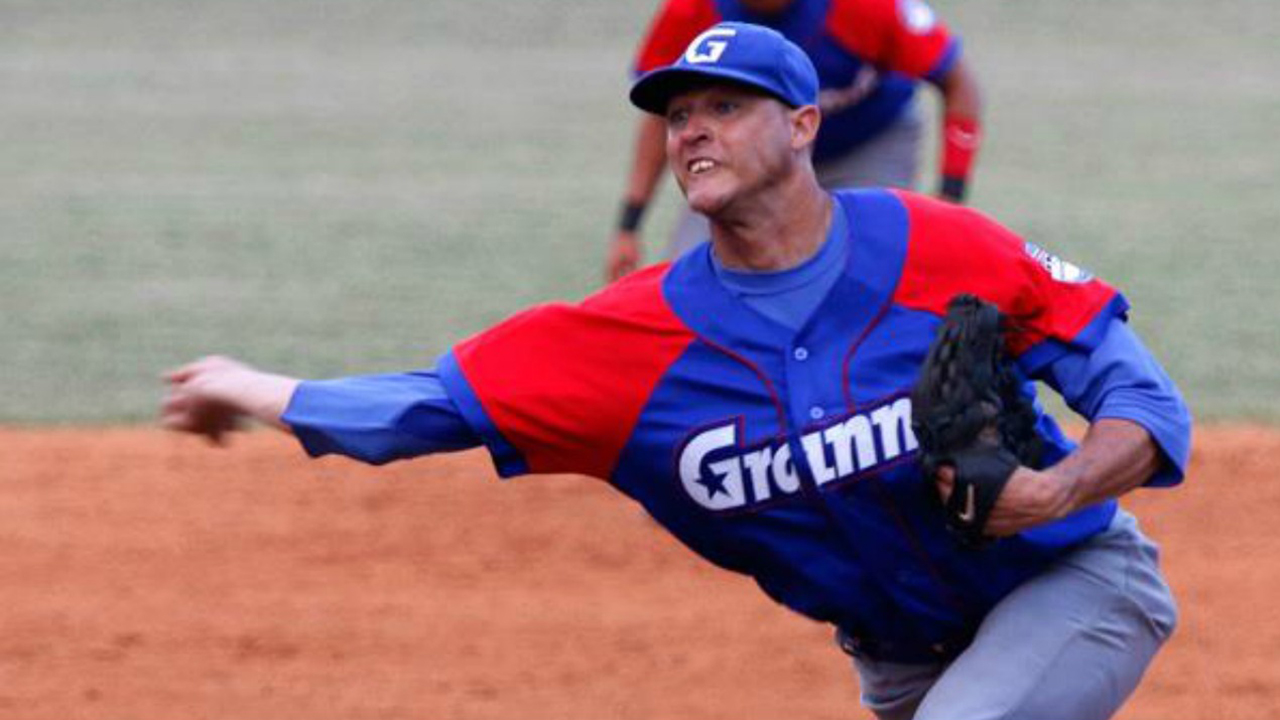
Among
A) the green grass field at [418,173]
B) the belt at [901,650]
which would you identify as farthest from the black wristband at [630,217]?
the belt at [901,650]

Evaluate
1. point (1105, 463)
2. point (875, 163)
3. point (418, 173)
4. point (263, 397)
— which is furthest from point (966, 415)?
point (418, 173)

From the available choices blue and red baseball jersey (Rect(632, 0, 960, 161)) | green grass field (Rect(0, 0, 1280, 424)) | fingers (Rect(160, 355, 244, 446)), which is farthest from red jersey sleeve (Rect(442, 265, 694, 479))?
green grass field (Rect(0, 0, 1280, 424))

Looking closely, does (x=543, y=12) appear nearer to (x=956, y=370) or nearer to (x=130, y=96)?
(x=130, y=96)

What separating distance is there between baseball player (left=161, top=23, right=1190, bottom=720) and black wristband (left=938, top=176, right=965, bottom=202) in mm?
3826

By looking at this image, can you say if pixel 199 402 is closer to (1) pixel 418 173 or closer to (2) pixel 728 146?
(2) pixel 728 146

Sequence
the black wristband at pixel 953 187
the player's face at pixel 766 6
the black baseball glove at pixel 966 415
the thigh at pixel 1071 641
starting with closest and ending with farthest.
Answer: the black baseball glove at pixel 966 415
the thigh at pixel 1071 641
the player's face at pixel 766 6
the black wristband at pixel 953 187

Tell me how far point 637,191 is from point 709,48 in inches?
157

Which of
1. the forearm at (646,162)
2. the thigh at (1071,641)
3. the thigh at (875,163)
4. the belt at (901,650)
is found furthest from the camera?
the thigh at (875,163)

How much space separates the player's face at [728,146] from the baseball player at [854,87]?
327cm

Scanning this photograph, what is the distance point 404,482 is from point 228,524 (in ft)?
2.48

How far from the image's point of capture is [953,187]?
8.06 meters

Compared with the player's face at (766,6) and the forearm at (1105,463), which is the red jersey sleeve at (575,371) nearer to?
the forearm at (1105,463)

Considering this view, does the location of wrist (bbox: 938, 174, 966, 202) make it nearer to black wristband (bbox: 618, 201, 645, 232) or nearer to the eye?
black wristband (bbox: 618, 201, 645, 232)

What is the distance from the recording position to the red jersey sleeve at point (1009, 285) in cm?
405
